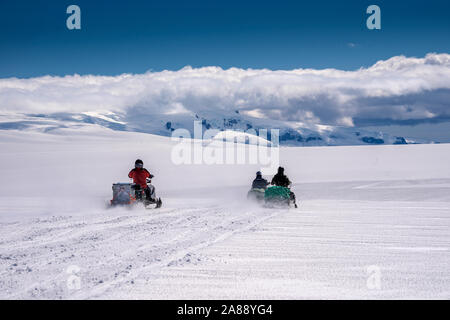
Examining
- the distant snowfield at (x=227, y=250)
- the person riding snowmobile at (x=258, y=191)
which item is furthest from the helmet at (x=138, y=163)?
the person riding snowmobile at (x=258, y=191)

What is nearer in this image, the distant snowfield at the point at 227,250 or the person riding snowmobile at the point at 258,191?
the distant snowfield at the point at 227,250

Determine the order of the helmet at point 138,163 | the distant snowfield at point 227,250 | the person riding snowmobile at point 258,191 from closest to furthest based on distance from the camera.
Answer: the distant snowfield at point 227,250 < the helmet at point 138,163 < the person riding snowmobile at point 258,191

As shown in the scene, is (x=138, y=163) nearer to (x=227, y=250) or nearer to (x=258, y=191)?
(x=258, y=191)

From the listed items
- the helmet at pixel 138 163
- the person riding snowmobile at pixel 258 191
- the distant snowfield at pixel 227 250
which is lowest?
the distant snowfield at pixel 227 250

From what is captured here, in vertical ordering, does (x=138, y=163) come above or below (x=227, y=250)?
above

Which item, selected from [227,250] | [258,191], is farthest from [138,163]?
[227,250]

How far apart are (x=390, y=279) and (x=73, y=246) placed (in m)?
5.42

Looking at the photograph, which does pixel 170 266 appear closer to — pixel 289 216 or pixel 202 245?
pixel 202 245

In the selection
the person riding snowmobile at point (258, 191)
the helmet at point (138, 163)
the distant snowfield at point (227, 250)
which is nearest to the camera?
the distant snowfield at point (227, 250)

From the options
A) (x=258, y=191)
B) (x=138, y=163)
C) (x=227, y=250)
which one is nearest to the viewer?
(x=227, y=250)

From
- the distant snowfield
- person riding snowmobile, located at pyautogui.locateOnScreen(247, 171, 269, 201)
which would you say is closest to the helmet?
the distant snowfield

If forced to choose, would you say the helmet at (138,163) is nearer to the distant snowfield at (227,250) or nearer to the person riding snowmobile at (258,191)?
the distant snowfield at (227,250)

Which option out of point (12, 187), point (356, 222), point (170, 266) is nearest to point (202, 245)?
point (170, 266)

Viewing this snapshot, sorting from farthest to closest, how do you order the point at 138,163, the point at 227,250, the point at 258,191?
1. the point at 258,191
2. the point at 138,163
3. the point at 227,250
